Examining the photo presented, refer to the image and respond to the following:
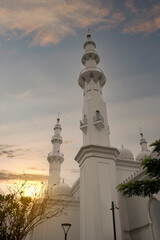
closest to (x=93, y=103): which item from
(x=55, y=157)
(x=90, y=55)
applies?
(x=90, y=55)

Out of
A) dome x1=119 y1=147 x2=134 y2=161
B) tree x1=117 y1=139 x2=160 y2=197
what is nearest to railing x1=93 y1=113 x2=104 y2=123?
dome x1=119 y1=147 x2=134 y2=161

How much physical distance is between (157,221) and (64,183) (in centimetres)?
1673

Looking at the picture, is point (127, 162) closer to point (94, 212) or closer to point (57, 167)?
point (94, 212)

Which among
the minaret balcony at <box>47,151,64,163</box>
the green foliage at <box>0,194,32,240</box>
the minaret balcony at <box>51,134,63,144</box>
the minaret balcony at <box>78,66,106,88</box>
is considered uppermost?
the minaret balcony at <box>78,66,106,88</box>

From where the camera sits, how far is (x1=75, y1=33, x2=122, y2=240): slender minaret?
1648 centimetres

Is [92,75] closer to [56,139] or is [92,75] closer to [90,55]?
[90,55]

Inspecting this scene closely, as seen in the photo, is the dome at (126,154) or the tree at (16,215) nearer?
the tree at (16,215)

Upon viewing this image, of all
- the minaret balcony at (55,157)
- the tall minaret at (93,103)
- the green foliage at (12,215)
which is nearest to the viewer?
the green foliage at (12,215)

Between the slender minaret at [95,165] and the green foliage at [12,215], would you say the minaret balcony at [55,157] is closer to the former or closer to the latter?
the slender minaret at [95,165]

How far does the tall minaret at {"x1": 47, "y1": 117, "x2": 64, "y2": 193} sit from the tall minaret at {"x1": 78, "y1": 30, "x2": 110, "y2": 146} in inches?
552

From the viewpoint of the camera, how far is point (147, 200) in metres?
16.6

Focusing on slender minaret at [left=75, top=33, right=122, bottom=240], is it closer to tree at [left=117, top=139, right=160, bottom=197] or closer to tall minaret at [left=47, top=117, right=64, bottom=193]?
tree at [left=117, top=139, right=160, bottom=197]

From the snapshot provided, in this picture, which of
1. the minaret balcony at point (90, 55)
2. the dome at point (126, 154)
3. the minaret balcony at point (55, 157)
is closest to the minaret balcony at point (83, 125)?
the dome at point (126, 154)

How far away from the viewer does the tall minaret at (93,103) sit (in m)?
21.9
